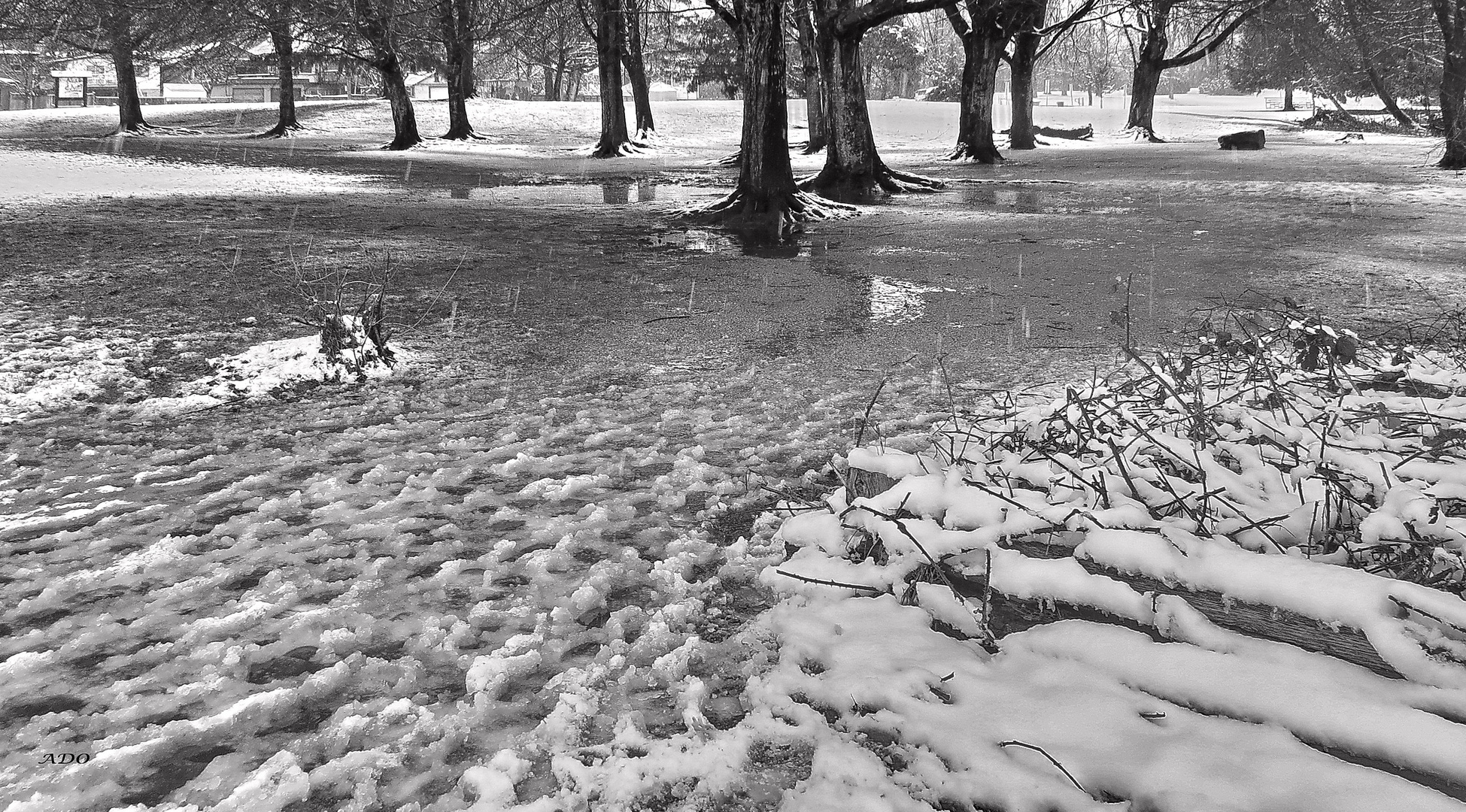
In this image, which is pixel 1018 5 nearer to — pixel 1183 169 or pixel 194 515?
pixel 1183 169

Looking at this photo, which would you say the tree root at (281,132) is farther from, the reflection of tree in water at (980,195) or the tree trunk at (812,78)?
the reflection of tree in water at (980,195)

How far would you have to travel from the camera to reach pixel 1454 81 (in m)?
15.0

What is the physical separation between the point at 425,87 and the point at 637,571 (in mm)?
59084

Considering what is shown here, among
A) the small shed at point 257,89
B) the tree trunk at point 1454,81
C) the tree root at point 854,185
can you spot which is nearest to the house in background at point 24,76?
the small shed at point 257,89

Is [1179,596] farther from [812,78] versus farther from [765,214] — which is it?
[812,78]

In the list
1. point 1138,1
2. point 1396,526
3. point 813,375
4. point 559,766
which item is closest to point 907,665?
point 559,766

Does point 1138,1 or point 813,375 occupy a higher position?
point 1138,1

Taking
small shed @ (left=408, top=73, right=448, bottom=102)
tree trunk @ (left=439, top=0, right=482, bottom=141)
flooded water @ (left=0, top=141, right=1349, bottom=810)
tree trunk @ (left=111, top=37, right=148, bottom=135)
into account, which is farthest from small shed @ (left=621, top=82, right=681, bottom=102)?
flooded water @ (left=0, top=141, right=1349, bottom=810)

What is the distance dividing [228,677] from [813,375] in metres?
3.28

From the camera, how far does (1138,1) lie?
18500 millimetres

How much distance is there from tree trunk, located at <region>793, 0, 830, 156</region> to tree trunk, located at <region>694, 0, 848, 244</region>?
26.2ft

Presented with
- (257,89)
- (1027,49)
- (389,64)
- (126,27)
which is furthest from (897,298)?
(257,89)

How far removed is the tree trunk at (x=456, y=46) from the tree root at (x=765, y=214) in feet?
52.8

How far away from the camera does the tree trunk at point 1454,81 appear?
14.0 meters
